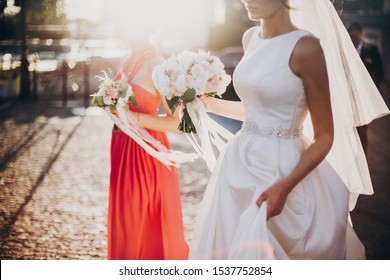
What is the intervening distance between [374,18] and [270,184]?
29.5 m

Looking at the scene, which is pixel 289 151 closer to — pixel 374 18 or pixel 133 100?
pixel 133 100

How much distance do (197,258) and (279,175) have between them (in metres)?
0.58

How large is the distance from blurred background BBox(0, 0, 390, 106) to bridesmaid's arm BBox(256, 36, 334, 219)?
140cm

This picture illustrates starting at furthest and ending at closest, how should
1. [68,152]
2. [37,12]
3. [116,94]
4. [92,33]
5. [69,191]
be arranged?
[92,33] < [37,12] < [68,152] < [69,191] < [116,94]

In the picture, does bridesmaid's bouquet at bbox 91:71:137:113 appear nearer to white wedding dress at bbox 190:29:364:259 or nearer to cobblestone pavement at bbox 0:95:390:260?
white wedding dress at bbox 190:29:364:259

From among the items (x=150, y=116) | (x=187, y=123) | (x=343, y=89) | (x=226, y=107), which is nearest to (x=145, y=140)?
(x=150, y=116)

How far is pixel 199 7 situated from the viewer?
37.7 meters

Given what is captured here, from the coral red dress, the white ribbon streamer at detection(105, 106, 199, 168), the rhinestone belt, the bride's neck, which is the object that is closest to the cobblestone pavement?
the coral red dress

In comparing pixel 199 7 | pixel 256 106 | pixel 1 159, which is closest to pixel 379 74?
pixel 1 159

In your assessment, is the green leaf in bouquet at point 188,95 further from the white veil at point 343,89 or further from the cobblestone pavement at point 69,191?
the cobblestone pavement at point 69,191

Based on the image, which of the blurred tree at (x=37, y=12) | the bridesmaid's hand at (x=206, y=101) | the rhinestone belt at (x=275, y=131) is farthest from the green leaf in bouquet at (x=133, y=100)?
the blurred tree at (x=37, y=12)

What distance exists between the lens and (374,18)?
3002 centimetres
